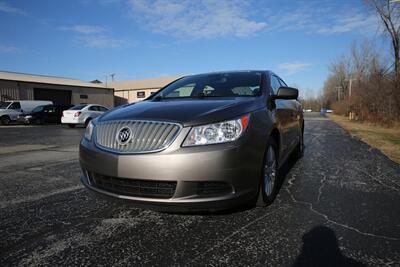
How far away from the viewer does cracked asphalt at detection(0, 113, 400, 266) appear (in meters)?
2.46

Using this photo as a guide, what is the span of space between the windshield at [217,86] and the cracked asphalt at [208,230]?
1403 mm

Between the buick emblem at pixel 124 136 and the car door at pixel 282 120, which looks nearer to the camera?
the buick emblem at pixel 124 136

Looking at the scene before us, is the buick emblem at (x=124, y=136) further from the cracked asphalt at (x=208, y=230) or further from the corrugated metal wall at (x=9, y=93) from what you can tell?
the corrugated metal wall at (x=9, y=93)

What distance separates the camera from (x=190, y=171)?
8.82 ft

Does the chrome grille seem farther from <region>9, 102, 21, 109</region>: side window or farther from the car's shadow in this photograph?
<region>9, 102, 21, 109</region>: side window

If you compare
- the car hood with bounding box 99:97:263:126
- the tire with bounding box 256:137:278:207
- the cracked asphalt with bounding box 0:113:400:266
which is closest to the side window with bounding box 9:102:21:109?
the cracked asphalt with bounding box 0:113:400:266

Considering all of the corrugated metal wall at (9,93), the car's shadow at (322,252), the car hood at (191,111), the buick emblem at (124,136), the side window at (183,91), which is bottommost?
the car's shadow at (322,252)

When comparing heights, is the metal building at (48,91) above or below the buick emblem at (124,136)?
above

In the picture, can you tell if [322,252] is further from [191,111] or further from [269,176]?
[191,111]

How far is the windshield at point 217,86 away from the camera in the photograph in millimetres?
4088

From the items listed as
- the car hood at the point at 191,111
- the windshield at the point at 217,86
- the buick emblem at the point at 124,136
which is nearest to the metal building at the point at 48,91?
the windshield at the point at 217,86

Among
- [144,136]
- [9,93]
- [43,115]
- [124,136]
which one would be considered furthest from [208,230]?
[9,93]

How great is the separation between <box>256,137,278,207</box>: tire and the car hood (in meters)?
0.53

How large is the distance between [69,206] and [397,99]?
19634 millimetres
